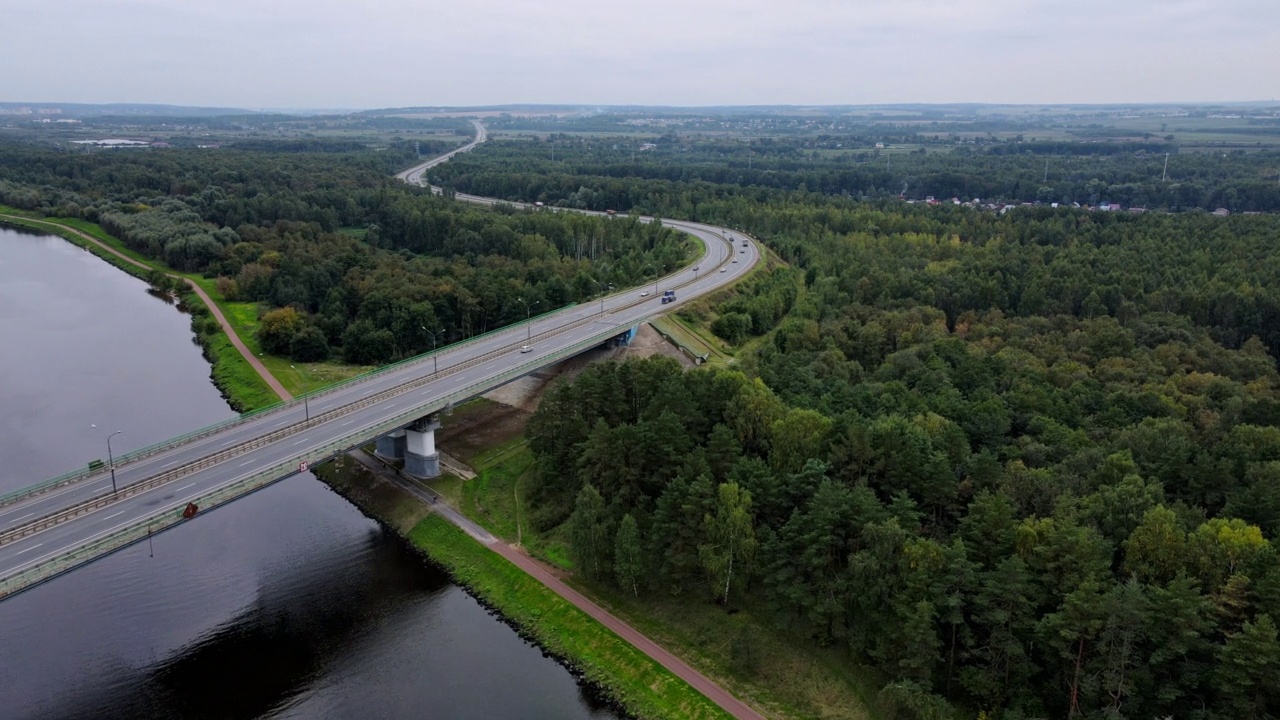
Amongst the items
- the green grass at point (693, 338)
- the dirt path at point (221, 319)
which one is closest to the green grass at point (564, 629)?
the dirt path at point (221, 319)

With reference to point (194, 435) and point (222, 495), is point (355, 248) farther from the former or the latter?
point (222, 495)

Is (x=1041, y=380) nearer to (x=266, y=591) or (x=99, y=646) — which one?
(x=266, y=591)

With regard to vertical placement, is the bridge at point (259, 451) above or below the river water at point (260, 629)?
above

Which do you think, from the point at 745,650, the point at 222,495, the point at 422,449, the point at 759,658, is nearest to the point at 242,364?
the point at 422,449

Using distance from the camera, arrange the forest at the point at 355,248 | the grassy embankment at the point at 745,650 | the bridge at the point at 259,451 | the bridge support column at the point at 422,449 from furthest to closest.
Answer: the forest at the point at 355,248, the bridge support column at the point at 422,449, the grassy embankment at the point at 745,650, the bridge at the point at 259,451

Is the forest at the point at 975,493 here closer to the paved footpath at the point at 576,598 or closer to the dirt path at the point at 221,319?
the paved footpath at the point at 576,598

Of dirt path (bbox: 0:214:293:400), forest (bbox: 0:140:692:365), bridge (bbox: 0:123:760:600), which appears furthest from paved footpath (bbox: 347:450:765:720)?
forest (bbox: 0:140:692:365)

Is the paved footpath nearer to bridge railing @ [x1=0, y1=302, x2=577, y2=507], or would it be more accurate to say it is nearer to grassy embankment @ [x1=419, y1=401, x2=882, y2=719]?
grassy embankment @ [x1=419, y1=401, x2=882, y2=719]
